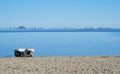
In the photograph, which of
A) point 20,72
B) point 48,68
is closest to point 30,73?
point 20,72

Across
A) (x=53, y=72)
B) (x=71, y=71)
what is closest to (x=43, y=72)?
(x=53, y=72)

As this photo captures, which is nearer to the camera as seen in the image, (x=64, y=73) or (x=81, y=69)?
(x=64, y=73)

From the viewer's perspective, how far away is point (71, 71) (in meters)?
13.0

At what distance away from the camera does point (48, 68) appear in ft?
45.6

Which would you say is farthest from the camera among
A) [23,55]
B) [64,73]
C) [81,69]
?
[23,55]

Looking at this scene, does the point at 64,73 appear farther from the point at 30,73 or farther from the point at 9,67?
the point at 9,67

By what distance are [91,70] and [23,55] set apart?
9.26 m

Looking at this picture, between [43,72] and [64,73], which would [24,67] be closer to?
[43,72]

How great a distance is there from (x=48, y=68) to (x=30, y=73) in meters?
1.53

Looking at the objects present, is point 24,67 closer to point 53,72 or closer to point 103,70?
point 53,72

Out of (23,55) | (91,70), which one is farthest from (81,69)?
(23,55)

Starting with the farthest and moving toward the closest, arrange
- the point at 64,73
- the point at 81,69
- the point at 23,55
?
the point at 23,55, the point at 81,69, the point at 64,73

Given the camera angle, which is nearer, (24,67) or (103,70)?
(103,70)

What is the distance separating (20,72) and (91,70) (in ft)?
11.6
